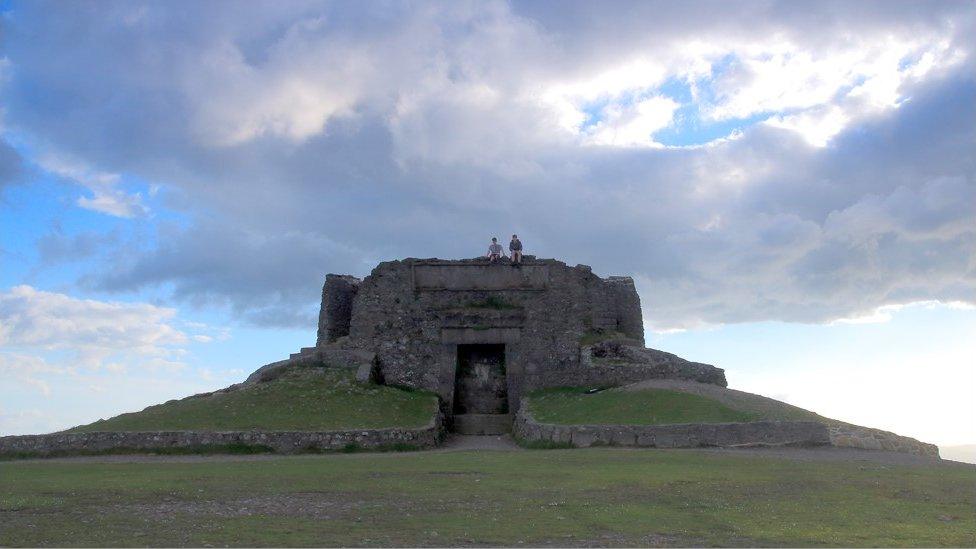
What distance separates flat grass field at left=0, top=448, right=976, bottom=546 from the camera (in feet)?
35.9

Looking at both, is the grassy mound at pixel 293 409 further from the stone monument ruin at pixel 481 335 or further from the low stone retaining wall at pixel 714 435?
the low stone retaining wall at pixel 714 435

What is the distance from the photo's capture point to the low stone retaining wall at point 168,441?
25156 millimetres

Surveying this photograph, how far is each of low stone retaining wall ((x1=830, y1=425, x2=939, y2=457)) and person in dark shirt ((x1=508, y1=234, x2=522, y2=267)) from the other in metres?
16.1

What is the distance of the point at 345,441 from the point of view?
2598 centimetres

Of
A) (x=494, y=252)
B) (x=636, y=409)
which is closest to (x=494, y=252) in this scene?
(x=494, y=252)

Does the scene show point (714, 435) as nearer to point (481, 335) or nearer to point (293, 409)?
point (481, 335)

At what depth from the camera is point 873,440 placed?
2405 centimetres

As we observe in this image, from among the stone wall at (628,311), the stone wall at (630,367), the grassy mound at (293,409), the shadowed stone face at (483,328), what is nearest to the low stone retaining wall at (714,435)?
the grassy mound at (293,409)

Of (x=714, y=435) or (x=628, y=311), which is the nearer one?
(x=714, y=435)

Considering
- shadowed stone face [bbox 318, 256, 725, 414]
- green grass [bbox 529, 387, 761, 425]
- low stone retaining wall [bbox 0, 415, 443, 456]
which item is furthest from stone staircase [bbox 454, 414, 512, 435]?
low stone retaining wall [bbox 0, 415, 443, 456]

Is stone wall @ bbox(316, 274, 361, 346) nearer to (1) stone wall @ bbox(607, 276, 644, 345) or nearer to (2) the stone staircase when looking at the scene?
(2) the stone staircase

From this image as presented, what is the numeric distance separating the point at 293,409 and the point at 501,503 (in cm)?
1587

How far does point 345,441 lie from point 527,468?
8.90 meters

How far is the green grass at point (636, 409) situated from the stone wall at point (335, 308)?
11913 mm
